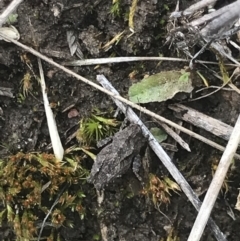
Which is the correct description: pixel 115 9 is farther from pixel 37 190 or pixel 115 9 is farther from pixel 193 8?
pixel 37 190

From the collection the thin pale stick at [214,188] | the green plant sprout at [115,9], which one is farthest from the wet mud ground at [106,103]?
the thin pale stick at [214,188]

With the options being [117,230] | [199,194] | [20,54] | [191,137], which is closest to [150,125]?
[191,137]

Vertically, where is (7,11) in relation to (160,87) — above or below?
above

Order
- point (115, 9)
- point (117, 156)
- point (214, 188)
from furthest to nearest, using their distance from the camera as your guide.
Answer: point (115, 9), point (117, 156), point (214, 188)

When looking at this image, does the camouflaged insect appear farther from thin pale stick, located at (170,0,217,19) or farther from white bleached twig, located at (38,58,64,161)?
thin pale stick, located at (170,0,217,19)

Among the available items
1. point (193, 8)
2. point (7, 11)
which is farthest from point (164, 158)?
point (7, 11)
